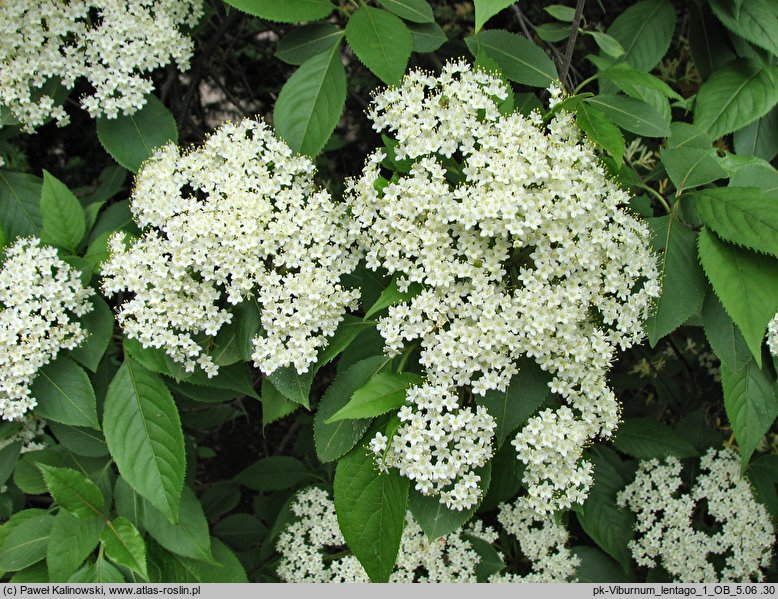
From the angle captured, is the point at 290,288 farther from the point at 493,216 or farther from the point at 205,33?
the point at 205,33

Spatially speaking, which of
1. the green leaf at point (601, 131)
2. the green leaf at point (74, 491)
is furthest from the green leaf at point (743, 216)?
the green leaf at point (74, 491)

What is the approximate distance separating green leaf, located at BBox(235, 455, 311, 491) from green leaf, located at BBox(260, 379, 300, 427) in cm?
112

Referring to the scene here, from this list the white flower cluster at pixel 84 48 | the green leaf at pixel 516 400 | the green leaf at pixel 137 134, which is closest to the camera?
the green leaf at pixel 516 400

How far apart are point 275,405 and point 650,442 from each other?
1674 mm

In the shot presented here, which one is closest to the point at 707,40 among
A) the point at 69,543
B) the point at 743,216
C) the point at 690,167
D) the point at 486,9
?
the point at 690,167

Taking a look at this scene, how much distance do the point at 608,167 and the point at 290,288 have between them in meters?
1.00

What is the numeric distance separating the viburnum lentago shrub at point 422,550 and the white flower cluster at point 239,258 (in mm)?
1052

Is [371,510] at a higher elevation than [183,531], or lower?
higher

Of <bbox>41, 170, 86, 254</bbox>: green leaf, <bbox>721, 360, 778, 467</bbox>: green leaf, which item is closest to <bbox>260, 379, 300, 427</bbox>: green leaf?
<bbox>41, 170, 86, 254</bbox>: green leaf

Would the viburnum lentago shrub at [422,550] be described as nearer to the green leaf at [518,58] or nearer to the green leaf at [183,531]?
the green leaf at [183,531]

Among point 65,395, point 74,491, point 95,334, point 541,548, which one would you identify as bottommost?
point 541,548

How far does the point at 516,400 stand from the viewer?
1.94 m

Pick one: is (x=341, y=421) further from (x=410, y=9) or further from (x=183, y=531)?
(x=410, y=9)

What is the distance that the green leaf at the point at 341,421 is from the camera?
6.70 ft
